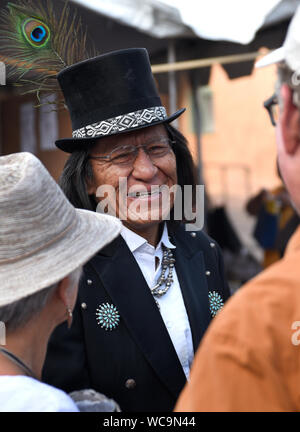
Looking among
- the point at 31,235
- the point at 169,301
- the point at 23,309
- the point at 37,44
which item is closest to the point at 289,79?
the point at 31,235

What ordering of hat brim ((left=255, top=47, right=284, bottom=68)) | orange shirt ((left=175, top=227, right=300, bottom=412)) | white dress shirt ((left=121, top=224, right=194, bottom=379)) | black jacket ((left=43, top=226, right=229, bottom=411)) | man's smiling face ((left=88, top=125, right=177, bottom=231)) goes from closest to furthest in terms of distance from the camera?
orange shirt ((left=175, top=227, right=300, bottom=412)) < hat brim ((left=255, top=47, right=284, bottom=68)) < black jacket ((left=43, top=226, right=229, bottom=411)) < white dress shirt ((left=121, top=224, right=194, bottom=379)) < man's smiling face ((left=88, top=125, right=177, bottom=231))

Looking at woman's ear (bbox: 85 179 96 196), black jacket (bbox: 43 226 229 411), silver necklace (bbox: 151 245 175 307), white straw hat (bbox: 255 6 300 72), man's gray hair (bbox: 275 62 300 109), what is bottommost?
black jacket (bbox: 43 226 229 411)

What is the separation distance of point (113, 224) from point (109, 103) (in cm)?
68

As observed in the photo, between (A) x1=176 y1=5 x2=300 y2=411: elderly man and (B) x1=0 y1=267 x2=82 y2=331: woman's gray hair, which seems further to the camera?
(B) x1=0 y1=267 x2=82 y2=331: woman's gray hair

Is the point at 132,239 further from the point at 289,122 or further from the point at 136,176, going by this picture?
the point at 289,122

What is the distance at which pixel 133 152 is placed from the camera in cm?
195

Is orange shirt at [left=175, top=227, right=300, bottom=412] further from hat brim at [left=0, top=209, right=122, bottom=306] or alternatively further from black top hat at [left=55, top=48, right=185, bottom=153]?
black top hat at [left=55, top=48, right=185, bottom=153]

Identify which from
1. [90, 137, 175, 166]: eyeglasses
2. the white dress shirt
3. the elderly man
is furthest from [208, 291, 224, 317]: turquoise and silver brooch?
the elderly man

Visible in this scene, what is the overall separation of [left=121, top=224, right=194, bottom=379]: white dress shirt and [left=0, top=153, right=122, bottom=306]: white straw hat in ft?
2.21

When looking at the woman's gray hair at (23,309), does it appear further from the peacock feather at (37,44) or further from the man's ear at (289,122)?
the peacock feather at (37,44)

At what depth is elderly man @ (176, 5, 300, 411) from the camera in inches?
34.7

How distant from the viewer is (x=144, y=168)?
192 cm

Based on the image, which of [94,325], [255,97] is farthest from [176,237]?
[255,97]
